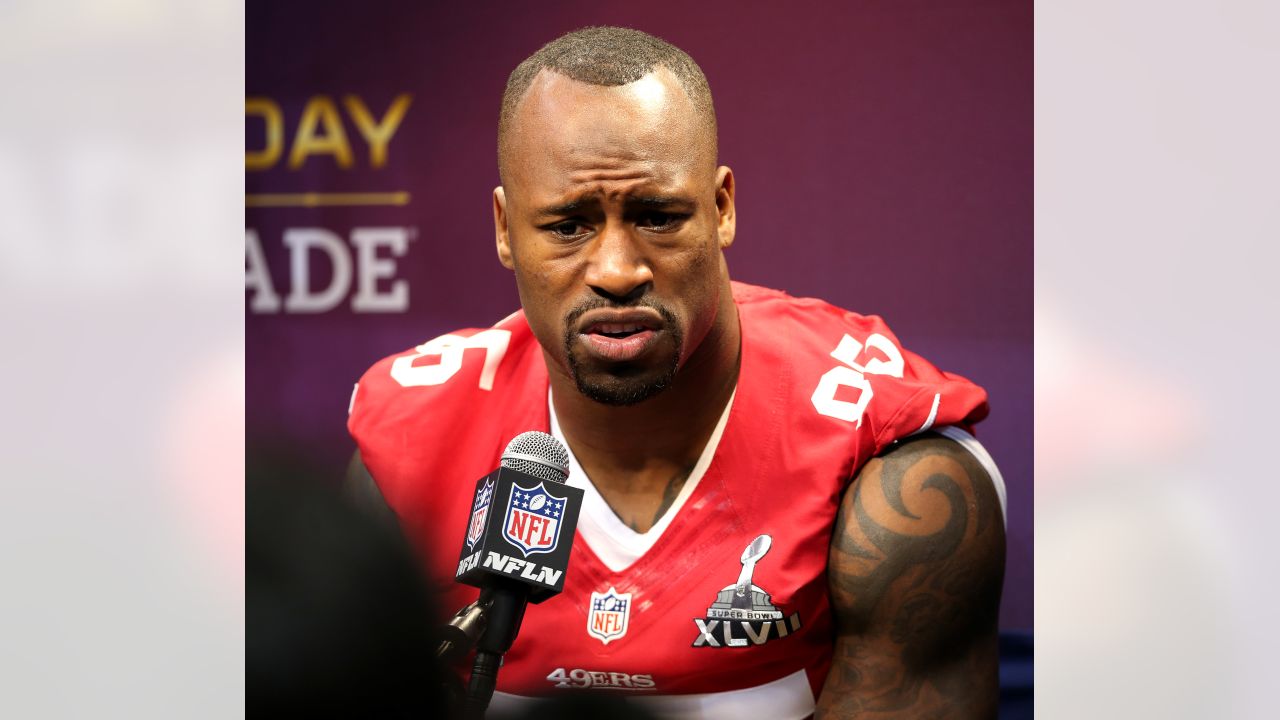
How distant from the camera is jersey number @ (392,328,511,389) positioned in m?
2.08

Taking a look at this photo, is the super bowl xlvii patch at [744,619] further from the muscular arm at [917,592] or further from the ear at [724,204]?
the ear at [724,204]

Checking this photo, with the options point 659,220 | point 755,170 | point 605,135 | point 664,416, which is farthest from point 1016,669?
point 605,135

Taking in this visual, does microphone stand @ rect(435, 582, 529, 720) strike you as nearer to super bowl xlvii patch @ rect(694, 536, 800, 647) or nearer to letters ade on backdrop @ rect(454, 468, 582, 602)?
letters ade on backdrop @ rect(454, 468, 582, 602)

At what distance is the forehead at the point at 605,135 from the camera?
168cm

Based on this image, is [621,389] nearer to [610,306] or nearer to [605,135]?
[610,306]

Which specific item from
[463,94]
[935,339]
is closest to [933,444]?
[935,339]

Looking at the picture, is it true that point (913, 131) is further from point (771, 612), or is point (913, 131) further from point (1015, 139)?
point (771, 612)

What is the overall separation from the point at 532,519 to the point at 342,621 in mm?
352

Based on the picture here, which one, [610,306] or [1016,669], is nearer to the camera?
[610,306]

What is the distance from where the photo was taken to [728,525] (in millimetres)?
1875

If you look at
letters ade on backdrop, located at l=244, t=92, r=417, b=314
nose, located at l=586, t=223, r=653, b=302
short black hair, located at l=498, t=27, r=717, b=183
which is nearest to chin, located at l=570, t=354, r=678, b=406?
nose, located at l=586, t=223, r=653, b=302

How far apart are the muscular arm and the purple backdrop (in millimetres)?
510
